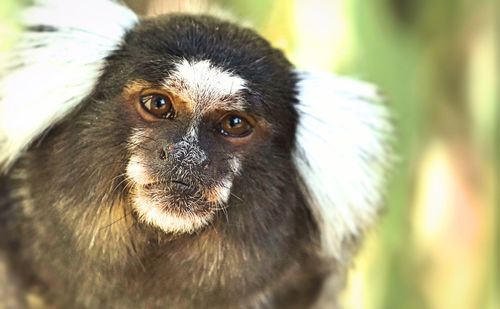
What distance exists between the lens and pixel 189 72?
179 cm

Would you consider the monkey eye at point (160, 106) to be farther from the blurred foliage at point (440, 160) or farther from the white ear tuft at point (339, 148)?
the blurred foliage at point (440, 160)

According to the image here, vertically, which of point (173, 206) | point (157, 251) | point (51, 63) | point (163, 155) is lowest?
point (157, 251)

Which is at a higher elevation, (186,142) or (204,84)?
(204,84)

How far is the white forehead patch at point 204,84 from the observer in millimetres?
1779

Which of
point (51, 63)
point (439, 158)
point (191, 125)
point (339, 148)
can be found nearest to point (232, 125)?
point (191, 125)

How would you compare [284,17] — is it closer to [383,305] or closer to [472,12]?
[472,12]

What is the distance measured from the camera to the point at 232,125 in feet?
6.04

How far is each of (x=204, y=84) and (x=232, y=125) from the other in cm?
12

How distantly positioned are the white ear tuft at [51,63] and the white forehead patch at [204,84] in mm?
240

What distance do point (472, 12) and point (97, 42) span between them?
1.92m

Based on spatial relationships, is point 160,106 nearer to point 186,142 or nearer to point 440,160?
point 186,142

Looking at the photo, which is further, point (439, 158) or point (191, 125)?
point (439, 158)

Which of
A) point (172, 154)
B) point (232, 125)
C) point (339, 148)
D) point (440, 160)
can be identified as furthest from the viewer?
point (440, 160)

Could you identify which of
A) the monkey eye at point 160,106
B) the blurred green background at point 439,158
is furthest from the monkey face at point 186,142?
the blurred green background at point 439,158
